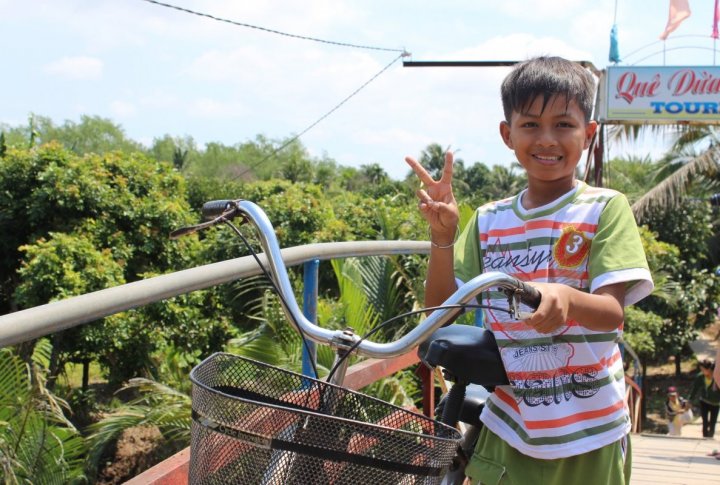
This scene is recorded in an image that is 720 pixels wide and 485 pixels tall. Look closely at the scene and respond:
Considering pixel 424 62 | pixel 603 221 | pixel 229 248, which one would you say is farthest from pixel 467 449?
pixel 424 62

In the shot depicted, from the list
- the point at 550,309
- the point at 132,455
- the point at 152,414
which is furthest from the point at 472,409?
the point at 132,455

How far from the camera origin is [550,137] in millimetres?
1712

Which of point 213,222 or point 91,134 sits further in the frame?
point 91,134

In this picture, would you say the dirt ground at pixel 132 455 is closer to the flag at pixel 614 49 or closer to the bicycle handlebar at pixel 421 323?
the bicycle handlebar at pixel 421 323

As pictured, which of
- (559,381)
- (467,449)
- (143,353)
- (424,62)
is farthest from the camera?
(424,62)

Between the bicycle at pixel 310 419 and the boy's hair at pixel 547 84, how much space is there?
571mm

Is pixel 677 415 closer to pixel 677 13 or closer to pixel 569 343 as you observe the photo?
pixel 677 13

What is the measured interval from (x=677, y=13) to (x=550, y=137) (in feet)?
52.4

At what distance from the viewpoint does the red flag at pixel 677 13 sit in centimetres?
1592

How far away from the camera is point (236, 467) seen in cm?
115

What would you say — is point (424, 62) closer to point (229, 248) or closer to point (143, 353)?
point (229, 248)

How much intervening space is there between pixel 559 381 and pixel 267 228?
69 centimetres

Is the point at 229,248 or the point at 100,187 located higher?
the point at 100,187

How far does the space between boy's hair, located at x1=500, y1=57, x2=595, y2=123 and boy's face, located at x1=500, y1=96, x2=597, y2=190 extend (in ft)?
0.04
